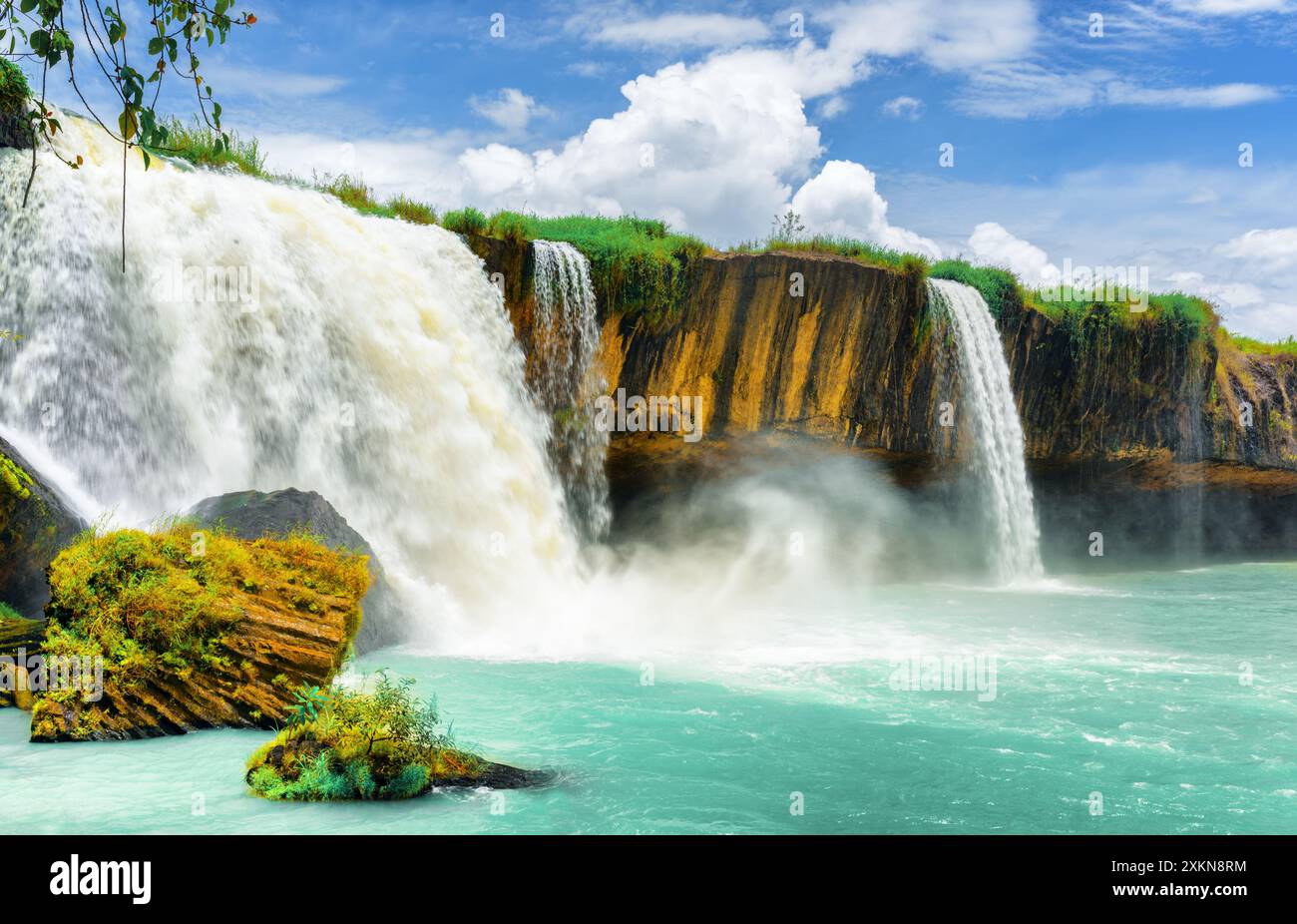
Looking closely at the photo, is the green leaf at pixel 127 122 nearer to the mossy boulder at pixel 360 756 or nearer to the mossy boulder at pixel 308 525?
the mossy boulder at pixel 360 756

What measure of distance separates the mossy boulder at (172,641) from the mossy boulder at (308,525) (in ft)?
5.03

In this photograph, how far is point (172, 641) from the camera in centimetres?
670

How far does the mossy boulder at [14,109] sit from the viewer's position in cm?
1166

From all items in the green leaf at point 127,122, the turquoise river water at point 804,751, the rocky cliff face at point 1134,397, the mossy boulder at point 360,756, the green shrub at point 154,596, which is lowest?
the turquoise river water at point 804,751

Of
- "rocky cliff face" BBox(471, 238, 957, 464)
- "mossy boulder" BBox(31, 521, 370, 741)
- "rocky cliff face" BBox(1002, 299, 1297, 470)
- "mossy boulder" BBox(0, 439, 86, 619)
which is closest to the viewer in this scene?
"mossy boulder" BBox(31, 521, 370, 741)

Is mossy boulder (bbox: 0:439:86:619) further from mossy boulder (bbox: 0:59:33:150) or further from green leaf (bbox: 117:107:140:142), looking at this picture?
green leaf (bbox: 117:107:140:142)

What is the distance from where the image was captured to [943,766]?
262 inches

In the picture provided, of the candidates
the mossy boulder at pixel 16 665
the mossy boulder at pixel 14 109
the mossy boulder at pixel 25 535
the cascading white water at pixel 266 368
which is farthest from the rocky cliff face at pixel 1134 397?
the mossy boulder at pixel 16 665

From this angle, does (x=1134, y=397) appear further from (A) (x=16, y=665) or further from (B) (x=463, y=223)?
(A) (x=16, y=665)

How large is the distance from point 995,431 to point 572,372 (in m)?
8.48

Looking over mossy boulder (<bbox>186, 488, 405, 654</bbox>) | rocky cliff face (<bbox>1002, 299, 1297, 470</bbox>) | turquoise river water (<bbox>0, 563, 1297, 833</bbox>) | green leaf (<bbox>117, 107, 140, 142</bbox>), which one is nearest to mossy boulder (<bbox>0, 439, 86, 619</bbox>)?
mossy boulder (<bbox>186, 488, 405, 654</bbox>)

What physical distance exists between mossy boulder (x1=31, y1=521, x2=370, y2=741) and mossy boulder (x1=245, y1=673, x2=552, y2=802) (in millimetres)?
1018

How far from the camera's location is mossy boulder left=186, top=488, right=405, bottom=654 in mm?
9297

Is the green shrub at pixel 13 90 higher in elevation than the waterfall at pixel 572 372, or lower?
higher
